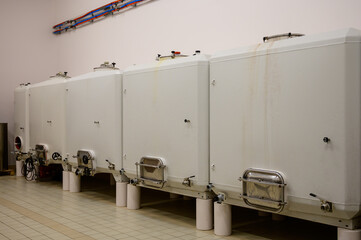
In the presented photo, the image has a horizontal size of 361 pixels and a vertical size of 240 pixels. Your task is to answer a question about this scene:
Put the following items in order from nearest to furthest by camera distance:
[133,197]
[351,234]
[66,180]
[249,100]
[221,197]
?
[351,234] < [249,100] < [221,197] < [133,197] < [66,180]

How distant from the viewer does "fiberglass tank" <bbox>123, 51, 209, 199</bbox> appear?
3387mm

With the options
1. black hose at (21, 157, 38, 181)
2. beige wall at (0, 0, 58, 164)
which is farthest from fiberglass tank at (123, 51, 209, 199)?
beige wall at (0, 0, 58, 164)

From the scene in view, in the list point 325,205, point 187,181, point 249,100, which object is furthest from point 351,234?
point 187,181

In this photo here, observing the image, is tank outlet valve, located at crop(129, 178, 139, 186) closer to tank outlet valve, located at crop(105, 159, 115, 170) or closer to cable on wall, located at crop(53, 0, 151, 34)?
tank outlet valve, located at crop(105, 159, 115, 170)

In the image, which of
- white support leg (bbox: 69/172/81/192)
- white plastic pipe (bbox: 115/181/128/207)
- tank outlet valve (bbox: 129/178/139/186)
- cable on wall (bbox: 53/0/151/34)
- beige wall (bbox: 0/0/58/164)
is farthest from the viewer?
beige wall (bbox: 0/0/58/164)

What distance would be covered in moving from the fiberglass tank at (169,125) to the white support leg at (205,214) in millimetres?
66

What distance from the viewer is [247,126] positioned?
303 centimetres

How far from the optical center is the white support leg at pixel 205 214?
3404 mm

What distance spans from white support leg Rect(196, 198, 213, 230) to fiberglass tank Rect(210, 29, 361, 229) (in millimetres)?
185

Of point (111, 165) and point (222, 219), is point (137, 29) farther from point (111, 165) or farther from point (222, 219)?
point (222, 219)

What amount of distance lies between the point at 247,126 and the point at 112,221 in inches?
66.6

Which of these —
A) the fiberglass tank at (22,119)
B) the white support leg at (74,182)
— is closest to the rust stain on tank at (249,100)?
the white support leg at (74,182)

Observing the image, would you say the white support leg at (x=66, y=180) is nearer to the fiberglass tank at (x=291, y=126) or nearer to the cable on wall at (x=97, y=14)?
the cable on wall at (x=97, y=14)

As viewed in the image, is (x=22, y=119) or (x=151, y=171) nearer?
(x=151, y=171)
